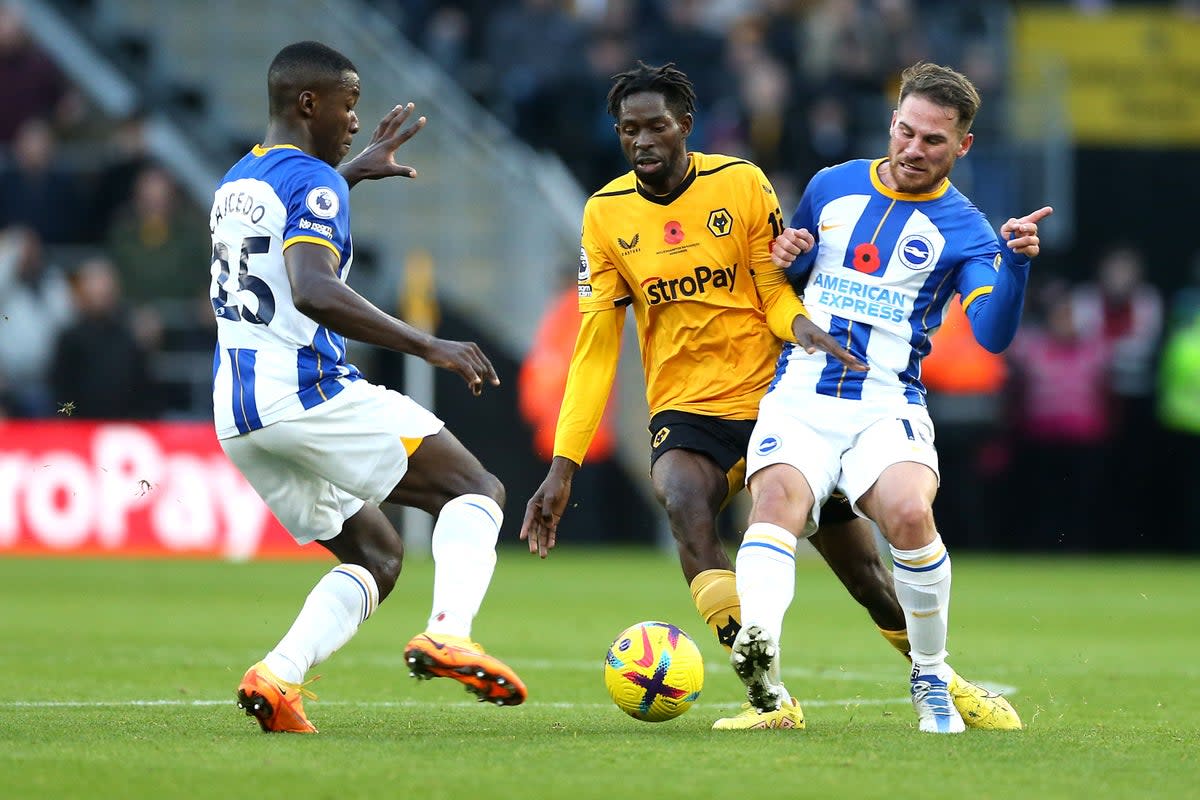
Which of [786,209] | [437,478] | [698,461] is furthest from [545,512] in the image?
[786,209]

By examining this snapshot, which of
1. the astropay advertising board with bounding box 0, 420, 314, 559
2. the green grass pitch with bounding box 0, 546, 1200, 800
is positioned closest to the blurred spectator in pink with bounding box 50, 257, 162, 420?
the astropay advertising board with bounding box 0, 420, 314, 559

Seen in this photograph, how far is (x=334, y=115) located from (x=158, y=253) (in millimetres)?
11498

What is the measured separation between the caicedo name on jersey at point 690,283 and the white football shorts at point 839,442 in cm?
55

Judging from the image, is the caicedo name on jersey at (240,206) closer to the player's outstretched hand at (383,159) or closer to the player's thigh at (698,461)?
the player's outstretched hand at (383,159)

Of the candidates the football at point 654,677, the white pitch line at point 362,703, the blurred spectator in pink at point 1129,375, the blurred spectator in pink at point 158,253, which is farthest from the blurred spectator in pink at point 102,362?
the football at point 654,677

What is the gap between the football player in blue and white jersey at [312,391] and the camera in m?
6.02

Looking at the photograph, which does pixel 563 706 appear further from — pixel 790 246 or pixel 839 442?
pixel 790 246

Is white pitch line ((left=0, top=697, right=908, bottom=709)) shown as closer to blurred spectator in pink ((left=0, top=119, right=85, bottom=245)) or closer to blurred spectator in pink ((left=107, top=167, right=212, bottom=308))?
blurred spectator in pink ((left=107, top=167, right=212, bottom=308))

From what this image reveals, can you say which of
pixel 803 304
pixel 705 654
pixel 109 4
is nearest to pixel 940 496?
pixel 705 654

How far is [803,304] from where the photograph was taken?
6.64 metres

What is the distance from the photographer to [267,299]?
6.20m

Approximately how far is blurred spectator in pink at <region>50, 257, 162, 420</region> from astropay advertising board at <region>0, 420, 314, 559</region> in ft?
1.69

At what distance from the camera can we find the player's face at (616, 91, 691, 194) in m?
6.60

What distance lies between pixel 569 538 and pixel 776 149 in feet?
13.8
